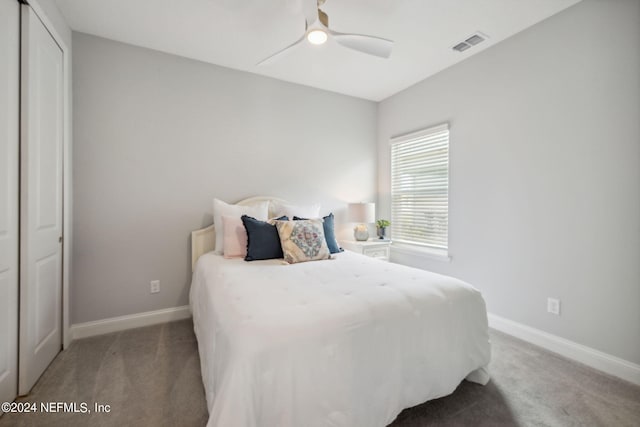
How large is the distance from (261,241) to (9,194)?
5.07 ft

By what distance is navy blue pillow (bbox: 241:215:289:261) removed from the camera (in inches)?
94.4

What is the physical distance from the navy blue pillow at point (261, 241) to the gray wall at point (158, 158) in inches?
30.0

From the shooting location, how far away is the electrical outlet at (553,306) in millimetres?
2211

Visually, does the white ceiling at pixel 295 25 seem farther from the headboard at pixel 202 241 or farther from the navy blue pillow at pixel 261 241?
the headboard at pixel 202 241

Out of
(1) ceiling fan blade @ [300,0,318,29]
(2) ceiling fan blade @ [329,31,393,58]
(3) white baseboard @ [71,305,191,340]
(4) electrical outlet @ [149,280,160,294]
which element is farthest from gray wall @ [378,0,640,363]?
(4) electrical outlet @ [149,280,160,294]

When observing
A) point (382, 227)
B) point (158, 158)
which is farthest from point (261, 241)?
point (382, 227)

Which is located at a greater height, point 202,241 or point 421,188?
point 421,188

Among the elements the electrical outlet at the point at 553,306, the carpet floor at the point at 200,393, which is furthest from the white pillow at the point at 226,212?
the electrical outlet at the point at 553,306

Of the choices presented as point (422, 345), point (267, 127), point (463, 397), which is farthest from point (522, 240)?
point (267, 127)

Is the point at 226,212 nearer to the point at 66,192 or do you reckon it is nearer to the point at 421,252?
the point at 66,192

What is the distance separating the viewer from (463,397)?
1.65 metres

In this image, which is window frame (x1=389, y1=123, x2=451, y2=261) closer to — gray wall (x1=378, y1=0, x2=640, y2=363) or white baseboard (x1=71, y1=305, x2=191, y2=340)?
gray wall (x1=378, y1=0, x2=640, y2=363)

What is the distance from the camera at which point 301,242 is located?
2379 mm

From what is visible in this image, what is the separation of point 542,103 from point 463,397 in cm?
230
